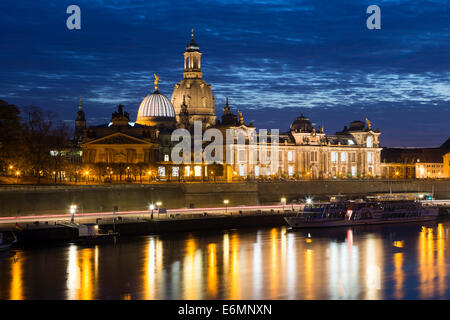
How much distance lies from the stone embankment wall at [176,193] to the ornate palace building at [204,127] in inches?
436

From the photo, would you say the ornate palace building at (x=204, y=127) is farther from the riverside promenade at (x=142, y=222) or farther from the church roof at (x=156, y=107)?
the riverside promenade at (x=142, y=222)

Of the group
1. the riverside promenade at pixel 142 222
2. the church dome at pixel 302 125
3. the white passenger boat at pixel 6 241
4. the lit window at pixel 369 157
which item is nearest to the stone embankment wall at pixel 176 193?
the riverside promenade at pixel 142 222

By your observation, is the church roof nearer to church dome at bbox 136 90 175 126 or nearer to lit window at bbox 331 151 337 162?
church dome at bbox 136 90 175 126

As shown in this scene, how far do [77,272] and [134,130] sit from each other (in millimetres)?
70385

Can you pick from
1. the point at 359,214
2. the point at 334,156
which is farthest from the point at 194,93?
the point at 359,214

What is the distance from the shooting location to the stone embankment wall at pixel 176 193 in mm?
69875

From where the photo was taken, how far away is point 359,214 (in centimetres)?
7275

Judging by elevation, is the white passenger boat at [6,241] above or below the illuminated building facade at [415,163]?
below

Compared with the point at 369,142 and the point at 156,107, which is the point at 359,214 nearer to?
the point at 156,107

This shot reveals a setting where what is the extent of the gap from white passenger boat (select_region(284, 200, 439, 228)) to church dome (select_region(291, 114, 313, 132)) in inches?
2123

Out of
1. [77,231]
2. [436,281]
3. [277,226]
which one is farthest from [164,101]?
[436,281]
